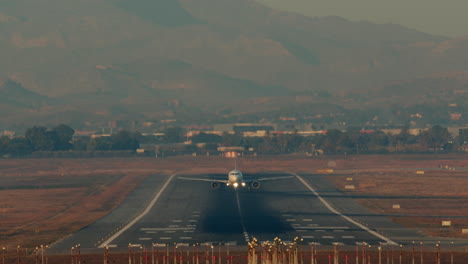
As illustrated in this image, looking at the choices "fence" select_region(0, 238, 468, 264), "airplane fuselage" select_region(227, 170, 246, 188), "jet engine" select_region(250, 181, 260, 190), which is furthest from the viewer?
"jet engine" select_region(250, 181, 260, 190)

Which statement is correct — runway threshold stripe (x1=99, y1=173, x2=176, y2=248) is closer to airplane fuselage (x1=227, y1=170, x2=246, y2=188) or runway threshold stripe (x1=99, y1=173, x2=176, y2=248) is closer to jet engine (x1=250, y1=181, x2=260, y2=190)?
airplane fuselage (x1=227, y1=170, x2=246, y2=188)

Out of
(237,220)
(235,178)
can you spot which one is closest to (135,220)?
(237,220)

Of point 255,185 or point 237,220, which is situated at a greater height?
point 255,185

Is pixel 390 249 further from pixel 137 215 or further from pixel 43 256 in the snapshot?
pixel 137 215

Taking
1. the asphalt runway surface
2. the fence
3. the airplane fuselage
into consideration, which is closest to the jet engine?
the asphalt runway surface

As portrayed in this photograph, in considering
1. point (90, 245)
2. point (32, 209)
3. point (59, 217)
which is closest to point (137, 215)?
point (59, 217)

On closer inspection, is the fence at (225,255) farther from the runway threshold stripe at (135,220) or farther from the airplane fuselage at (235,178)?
the airplane fuselage at (235,178)

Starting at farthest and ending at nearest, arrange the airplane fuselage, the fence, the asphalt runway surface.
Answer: the airplane fuselage, the asphalt runway surface, the fence

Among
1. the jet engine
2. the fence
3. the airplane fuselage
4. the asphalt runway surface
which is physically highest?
the airplane fuselage

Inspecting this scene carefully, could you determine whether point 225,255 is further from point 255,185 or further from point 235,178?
point 255,185

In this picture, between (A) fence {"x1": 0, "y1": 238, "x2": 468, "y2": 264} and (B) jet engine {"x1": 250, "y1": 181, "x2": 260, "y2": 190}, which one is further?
(B) jet engine {"x1": 250, "y1": 181, "x2": 260, "y2": 190}
